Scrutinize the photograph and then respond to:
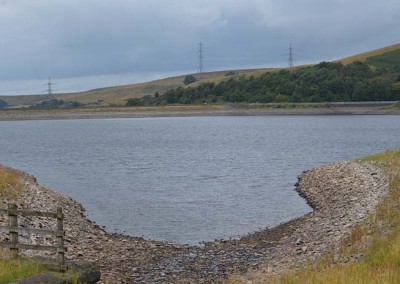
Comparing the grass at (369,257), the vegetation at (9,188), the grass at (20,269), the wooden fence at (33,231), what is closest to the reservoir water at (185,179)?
the vegetation at (9,188)

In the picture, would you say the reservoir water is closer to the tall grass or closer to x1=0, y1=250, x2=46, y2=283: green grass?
the tall grass

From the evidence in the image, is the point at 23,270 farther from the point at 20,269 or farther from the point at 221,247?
the point at 221,247

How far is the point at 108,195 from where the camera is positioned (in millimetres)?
42031

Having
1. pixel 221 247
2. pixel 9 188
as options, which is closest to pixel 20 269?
pixel 221 247

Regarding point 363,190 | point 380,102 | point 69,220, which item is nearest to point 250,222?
point 363,190

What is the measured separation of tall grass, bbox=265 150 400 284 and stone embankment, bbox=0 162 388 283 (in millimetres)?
1061

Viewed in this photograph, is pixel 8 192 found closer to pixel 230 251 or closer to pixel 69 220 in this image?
pixel 69 220

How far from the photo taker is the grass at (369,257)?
13.0 meters

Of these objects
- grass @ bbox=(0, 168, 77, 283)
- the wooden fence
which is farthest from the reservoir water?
grass @ bbox=(0, 168, 77, 283)

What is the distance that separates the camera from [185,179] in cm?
5084

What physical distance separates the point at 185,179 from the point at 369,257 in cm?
3546

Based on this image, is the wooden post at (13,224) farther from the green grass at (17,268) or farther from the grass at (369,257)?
the grass at (369,257)

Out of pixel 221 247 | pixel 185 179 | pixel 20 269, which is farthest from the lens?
pixel 185 179

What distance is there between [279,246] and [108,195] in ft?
67.0
